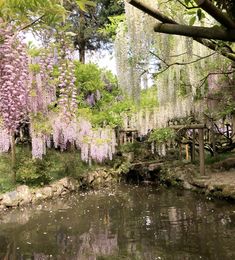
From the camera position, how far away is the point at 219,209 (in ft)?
27.1

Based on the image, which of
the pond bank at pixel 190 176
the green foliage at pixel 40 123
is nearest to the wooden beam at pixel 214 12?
the pond bank at pixel 190 176

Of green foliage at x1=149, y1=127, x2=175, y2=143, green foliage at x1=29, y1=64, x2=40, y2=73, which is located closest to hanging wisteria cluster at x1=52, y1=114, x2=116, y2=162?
green foliage at x1=149, y1=127, x2=175, y2=143

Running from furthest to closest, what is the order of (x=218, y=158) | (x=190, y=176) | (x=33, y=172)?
(x=218, y=158), (x=190, y=176), (x=33, y=172)

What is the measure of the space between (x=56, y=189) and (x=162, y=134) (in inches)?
150

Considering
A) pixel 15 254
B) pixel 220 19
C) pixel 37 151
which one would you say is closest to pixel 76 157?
pixel 37 151

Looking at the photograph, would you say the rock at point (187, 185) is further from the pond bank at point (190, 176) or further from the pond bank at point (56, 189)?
the pond bank at point (56, 189)

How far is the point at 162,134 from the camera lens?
12.1 m

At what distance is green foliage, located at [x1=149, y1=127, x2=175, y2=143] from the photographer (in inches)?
467

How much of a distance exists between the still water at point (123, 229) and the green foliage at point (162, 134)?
2.16 metres

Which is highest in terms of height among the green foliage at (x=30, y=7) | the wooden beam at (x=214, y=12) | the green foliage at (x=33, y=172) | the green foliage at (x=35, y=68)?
the green foliage at (x=35, y=68)

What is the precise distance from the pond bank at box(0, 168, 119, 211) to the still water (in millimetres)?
561

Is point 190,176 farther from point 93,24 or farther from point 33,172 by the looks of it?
point 93,24

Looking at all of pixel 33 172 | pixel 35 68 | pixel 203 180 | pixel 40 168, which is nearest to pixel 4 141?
pixel 40 168

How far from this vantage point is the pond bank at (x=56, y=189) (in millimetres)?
9711
